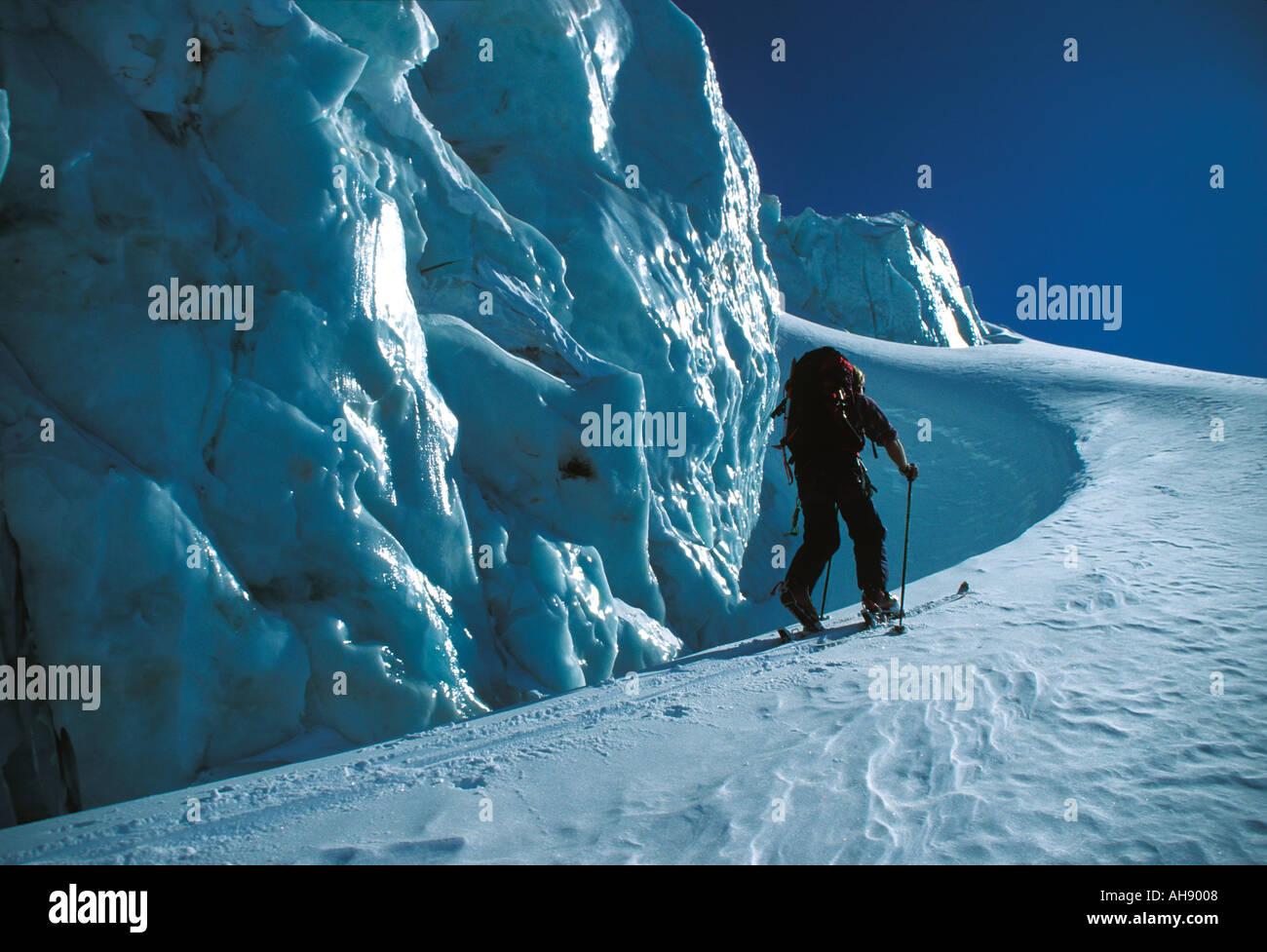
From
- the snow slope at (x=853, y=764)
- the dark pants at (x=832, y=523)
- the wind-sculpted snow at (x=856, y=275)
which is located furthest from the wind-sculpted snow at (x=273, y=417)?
the wind-sculpted snow at (x=856, y=275)

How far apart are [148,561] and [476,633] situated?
169 centimetres

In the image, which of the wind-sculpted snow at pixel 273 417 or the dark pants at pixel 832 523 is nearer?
the wind-sculpted snow at pixel 273 417

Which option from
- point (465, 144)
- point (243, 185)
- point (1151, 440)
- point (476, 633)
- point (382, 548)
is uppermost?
point (465, 144)

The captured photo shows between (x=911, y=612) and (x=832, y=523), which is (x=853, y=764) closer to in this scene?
(x=911, y=612)

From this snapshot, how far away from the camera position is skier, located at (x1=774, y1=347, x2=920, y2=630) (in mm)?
3650

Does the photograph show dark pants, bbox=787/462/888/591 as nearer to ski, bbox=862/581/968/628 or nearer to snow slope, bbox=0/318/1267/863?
ski, bbox=862/581/968/628

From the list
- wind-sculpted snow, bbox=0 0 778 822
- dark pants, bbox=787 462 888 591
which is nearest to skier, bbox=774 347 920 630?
dark pants, bbox=787 462 888 591

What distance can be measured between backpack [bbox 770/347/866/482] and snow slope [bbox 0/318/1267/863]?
0.96 meters

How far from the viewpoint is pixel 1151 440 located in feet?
24.5

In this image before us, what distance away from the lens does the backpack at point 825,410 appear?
3.75 meters

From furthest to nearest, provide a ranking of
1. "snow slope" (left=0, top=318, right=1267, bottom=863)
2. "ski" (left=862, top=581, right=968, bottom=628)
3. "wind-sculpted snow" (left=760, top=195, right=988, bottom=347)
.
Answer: "wind-sculpted snow" (left=760, top=195, right=988, bottom=347) → "ski" (left=862, top=581, right=968, bottom=628) → "snow slope" (left=0, top=318, right=1267, bottom=863)

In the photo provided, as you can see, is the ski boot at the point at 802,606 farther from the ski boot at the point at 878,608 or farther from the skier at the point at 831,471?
the ski boot at the point at 878,608
